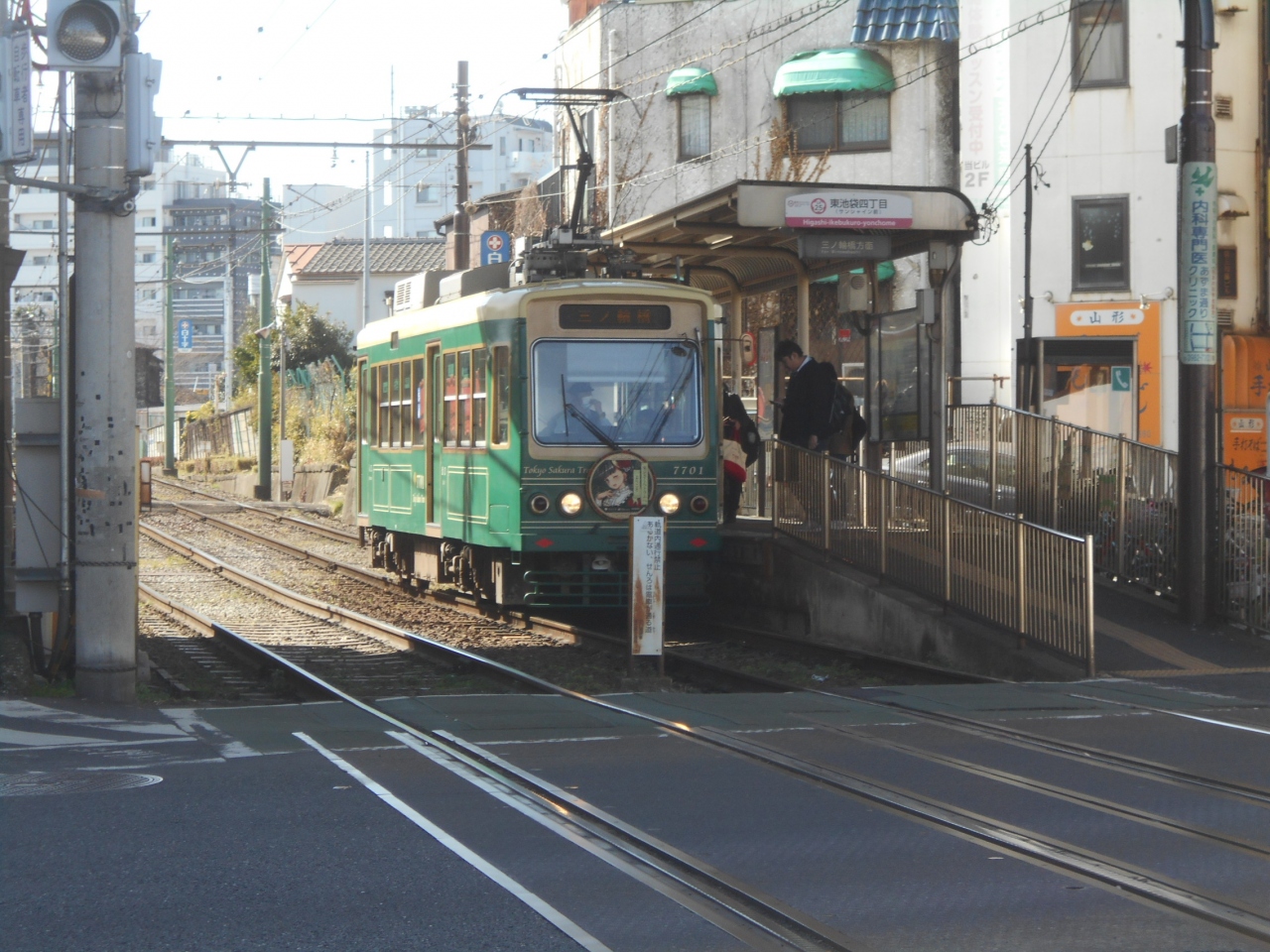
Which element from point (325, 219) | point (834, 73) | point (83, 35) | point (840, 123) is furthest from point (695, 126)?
point (325, 219)

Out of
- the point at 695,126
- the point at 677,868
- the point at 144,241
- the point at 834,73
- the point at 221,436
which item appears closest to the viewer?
the point at 677,868

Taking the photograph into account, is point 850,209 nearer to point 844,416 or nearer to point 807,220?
point 807,220

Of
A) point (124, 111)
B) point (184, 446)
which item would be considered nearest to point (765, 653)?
point (124, 111)

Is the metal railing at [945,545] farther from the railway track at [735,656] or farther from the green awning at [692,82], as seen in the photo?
the green awning at [692,82]

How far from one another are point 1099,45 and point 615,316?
20.2 meters

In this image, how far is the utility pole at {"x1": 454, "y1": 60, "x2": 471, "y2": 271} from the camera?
31250mm

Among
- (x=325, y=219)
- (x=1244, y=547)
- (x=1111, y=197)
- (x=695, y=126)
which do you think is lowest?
(x=1244, y=547)

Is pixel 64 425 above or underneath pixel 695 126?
underneath

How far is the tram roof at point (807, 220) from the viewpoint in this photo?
14.1 meters

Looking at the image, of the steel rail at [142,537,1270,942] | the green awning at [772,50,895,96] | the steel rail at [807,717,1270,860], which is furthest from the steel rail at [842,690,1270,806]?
the green awning at [772,50,895,96]

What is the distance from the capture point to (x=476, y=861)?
6.01 m

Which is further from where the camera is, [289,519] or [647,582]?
[289,519]

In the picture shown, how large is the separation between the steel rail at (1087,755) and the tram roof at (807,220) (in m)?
5.39

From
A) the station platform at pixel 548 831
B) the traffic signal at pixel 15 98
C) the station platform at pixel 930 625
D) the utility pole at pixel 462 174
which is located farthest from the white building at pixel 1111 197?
the traffic signal at pixel 15 98
